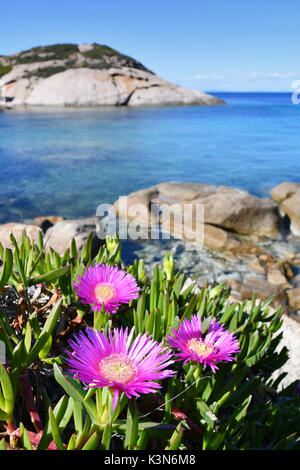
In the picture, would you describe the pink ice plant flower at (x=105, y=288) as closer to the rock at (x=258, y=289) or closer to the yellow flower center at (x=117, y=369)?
the yellow flower center at (x=117, y=369)

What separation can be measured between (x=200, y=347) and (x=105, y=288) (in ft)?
0.80

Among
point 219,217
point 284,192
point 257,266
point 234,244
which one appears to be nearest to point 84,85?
point 284,192

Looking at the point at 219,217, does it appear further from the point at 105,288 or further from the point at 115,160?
the point at 115,160

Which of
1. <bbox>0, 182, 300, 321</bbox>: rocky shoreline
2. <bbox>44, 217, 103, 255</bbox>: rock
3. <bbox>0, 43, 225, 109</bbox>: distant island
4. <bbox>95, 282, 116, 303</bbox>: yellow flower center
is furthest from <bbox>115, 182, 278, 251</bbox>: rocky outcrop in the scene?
<bbox>0, 43, 225, 109</bbox>: distant island

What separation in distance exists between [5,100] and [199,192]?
33511mm

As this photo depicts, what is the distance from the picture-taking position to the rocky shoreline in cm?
478

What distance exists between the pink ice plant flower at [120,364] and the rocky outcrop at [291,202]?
21.5ft

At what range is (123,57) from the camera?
4212 centimetres

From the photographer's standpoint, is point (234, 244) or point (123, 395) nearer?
point (123, 395)

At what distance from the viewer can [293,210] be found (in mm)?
7219

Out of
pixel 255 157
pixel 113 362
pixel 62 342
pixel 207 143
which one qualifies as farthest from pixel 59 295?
pixel 207 143

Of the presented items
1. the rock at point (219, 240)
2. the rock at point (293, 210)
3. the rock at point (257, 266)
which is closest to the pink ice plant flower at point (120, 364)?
the rock at point (257, 266)

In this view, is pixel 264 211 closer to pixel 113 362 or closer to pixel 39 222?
pixel 39 222

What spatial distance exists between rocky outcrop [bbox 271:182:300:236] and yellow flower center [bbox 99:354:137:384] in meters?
6.60
